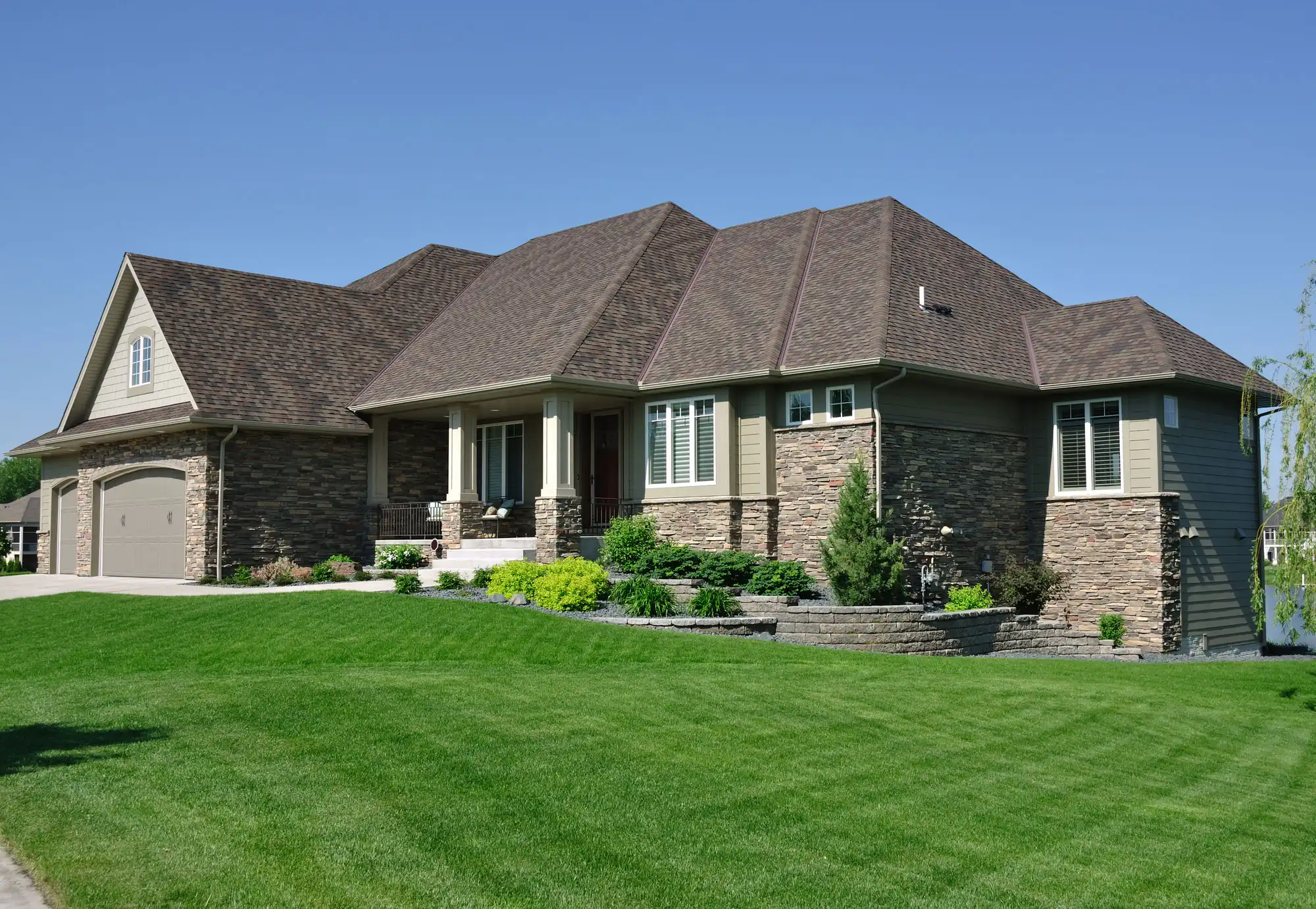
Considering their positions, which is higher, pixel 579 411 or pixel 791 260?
pixel 791 260

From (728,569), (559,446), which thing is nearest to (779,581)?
(728,569)

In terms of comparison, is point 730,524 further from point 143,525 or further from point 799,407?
point 143,525

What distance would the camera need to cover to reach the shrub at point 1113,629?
67.4ft

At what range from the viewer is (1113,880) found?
6.64m

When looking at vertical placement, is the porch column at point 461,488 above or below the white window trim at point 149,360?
below

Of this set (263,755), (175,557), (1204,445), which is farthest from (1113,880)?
(175,557)

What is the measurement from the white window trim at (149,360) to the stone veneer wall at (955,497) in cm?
1643

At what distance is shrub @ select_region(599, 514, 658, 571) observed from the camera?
68.7 ft

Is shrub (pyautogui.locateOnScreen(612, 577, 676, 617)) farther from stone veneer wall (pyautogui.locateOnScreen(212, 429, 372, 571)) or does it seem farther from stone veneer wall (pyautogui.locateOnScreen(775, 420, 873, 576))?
stone veneer wall (pyautogui.locateOnScreen(212, 429, 372, 571))

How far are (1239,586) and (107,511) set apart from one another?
2531 centimetres

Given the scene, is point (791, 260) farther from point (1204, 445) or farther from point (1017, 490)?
point (1204, 445)

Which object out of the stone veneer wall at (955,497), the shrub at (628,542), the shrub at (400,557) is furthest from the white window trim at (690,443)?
the shrub at (400,557)

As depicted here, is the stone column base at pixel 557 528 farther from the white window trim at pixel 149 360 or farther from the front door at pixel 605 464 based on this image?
the white window trim at pixel 149 360

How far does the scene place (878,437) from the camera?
19516 millimetres
